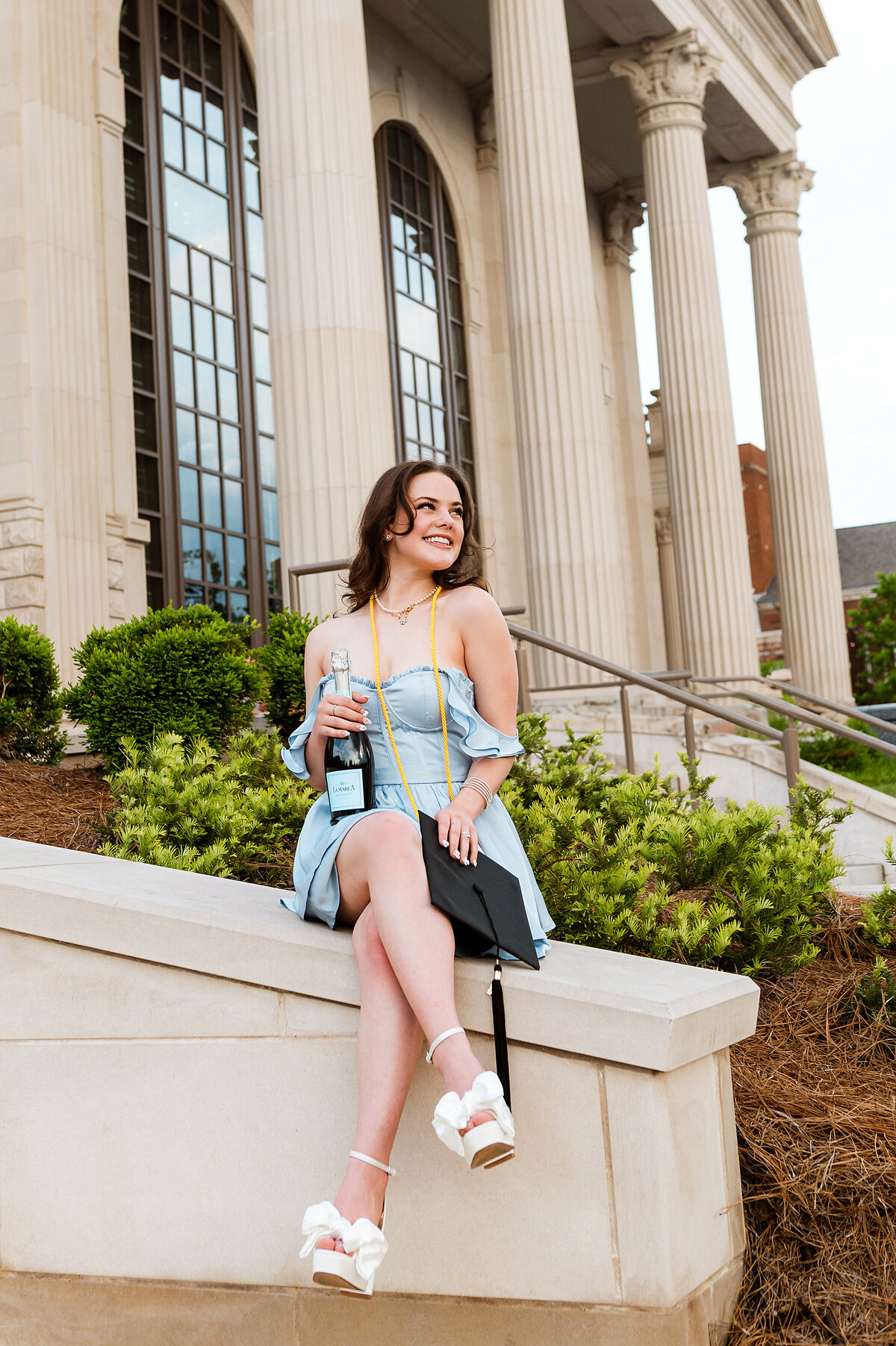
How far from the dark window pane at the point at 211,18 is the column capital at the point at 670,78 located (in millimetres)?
6272

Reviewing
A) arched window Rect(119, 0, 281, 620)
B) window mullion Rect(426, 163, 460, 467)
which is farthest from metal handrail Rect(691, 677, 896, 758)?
window mullion Rect(426, 163, 460, 467)

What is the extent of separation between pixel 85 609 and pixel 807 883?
9.14 metres

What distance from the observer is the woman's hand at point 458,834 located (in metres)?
3.12

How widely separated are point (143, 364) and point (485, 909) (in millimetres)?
12547

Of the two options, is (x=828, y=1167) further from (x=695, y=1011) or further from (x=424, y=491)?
(x=424, y=491)

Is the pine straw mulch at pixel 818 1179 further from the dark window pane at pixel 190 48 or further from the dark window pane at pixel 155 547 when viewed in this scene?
the dark window pane at pixel 190 48

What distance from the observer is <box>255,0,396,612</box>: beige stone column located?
1006 cm

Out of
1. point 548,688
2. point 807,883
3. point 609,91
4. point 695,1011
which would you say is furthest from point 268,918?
point 609,91

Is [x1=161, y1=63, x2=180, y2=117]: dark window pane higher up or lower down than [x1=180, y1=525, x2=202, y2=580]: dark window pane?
higher up

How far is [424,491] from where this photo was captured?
12.0ft

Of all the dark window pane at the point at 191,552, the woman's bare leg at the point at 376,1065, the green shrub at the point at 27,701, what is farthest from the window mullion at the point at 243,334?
the woman's bare leg at the point at 376,1065

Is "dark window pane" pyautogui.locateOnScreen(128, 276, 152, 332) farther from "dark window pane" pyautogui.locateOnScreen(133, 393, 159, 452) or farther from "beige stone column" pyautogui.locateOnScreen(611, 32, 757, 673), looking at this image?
"beige stone column" pyautogui.locateOnScreen(611, 32, 757, 673)

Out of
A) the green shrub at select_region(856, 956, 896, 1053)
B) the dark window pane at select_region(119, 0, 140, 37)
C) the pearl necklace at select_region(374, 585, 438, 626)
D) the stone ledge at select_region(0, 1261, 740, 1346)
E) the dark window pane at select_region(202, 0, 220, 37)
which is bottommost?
the stone ledge at select_region(0, 1261, 740, 1346)

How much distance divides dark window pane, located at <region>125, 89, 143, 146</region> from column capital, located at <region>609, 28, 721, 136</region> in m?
7.64
